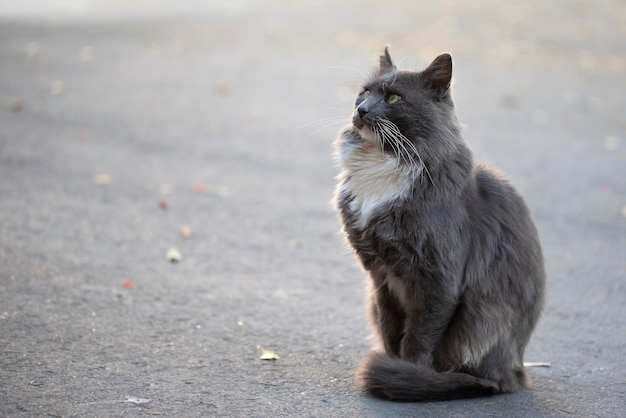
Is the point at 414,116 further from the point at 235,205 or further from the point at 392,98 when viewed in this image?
the point at 235,205

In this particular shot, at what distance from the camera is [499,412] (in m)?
3.96

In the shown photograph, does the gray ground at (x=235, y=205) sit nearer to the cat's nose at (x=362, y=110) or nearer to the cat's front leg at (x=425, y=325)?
the cat's front leg at (x=425, y=325)

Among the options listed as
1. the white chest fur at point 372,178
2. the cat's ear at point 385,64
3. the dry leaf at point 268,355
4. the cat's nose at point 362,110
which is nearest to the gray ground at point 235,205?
the dry leaf at point 268,355

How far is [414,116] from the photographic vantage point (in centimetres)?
404

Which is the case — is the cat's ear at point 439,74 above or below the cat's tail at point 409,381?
above

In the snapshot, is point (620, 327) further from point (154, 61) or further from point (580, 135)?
point (154, 61)

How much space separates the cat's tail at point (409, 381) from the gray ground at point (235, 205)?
0.08 metres

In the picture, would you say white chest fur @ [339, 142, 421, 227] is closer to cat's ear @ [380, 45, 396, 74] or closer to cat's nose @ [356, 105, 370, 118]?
cat's nose @ [356, 105, 370, 118]

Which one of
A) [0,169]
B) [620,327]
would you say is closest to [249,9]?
[0,169]

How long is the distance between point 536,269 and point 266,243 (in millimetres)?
2885

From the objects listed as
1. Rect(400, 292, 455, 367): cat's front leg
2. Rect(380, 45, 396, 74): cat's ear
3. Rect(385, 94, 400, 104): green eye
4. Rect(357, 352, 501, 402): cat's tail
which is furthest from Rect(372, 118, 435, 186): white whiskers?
Rect(357, 352, 501, 402): cat's tail

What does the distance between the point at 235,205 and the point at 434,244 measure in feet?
12.2

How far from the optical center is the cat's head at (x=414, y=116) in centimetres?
401

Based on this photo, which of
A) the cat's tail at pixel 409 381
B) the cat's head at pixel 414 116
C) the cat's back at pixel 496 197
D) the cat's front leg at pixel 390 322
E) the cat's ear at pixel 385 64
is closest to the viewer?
the cat's tail at pixel 409 381
